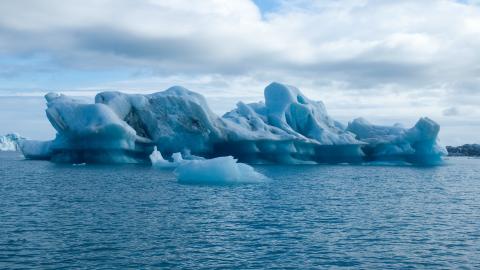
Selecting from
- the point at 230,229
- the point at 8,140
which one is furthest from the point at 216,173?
the point at 8,140

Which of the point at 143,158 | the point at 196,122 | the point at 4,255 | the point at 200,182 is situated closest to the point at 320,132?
the point at 196,122

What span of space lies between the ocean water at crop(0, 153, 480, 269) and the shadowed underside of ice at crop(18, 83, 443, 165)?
19.5 metres

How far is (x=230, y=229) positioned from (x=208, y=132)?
3430cm

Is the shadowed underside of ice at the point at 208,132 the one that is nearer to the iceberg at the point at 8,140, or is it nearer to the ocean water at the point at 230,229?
the ocean water at the point at 230,229

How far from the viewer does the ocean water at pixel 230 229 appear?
12.7 metres

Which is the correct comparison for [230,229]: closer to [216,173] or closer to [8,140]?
[216,173]

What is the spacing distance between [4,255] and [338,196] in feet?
60.9

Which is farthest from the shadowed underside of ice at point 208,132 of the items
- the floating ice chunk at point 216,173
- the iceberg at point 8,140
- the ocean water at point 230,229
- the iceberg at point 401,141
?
the iceberg at point 8,140

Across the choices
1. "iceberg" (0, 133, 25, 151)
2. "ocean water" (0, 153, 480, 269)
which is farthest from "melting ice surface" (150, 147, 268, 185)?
"iceberg" (0, 133, 25, 151)

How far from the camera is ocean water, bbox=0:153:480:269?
1272 cm

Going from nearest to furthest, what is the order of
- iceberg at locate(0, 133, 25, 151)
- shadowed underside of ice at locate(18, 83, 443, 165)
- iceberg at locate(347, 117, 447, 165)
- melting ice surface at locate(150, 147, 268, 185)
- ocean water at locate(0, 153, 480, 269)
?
1. ocean water at locate(0, 153, 480, 269)
2. melting ice surface at locate(150, 147, 268, 185)
3. shadowed underside of ice at locate(18, 83, 443, 165)
4. iceberg at locate(347, 117, 447, 165)
5. iceberg at locate(0, 133, 25, 151)

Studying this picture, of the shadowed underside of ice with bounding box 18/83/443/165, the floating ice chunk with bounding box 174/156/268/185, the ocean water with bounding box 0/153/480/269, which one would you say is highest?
the shadowed underside of ice with bounding box 18/83/443/165

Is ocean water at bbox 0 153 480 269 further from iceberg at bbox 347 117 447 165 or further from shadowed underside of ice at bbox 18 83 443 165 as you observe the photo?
iceberg at bbox 347 117 447 165

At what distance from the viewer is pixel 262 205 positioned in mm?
22812
